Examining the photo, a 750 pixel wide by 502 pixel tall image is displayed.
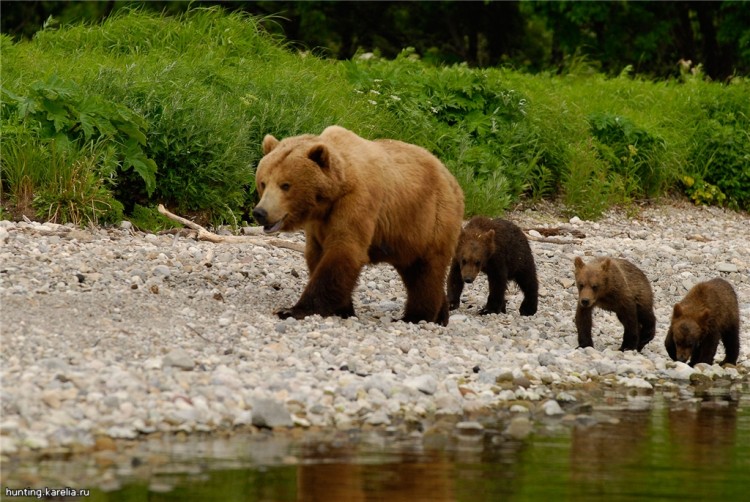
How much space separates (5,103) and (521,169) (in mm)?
5882

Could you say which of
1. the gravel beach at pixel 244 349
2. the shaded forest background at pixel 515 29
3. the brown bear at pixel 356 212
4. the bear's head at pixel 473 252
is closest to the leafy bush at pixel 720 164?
the shaded forest background at pixel 515 29

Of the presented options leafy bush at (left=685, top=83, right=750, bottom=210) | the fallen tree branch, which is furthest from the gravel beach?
leafy bush at (left=685, top=83, right=750, bottom=210)

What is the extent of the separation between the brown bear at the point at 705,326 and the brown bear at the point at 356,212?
5.07ft

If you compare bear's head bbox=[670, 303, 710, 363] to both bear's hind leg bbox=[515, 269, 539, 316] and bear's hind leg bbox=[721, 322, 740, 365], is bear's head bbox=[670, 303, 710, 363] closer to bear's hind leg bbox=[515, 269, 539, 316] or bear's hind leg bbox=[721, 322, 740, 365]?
bear's hind leg bbox=[721, 322, 740, 365]

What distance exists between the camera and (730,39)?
836 inches

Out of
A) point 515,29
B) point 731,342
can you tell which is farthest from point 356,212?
point 515,29

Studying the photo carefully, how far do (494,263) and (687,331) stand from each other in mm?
1730

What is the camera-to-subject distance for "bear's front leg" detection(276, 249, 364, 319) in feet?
24.4

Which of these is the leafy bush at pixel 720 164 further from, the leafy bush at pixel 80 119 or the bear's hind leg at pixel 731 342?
the leafy bush at pixel 80 119

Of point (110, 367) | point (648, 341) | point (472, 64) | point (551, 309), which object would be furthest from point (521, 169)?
point (472, 64)

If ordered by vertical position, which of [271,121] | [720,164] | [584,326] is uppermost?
[271,121]

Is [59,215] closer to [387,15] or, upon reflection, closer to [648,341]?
[648,341]

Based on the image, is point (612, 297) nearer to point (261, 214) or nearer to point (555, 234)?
point (261, 214)

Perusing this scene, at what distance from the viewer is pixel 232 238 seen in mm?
9836
